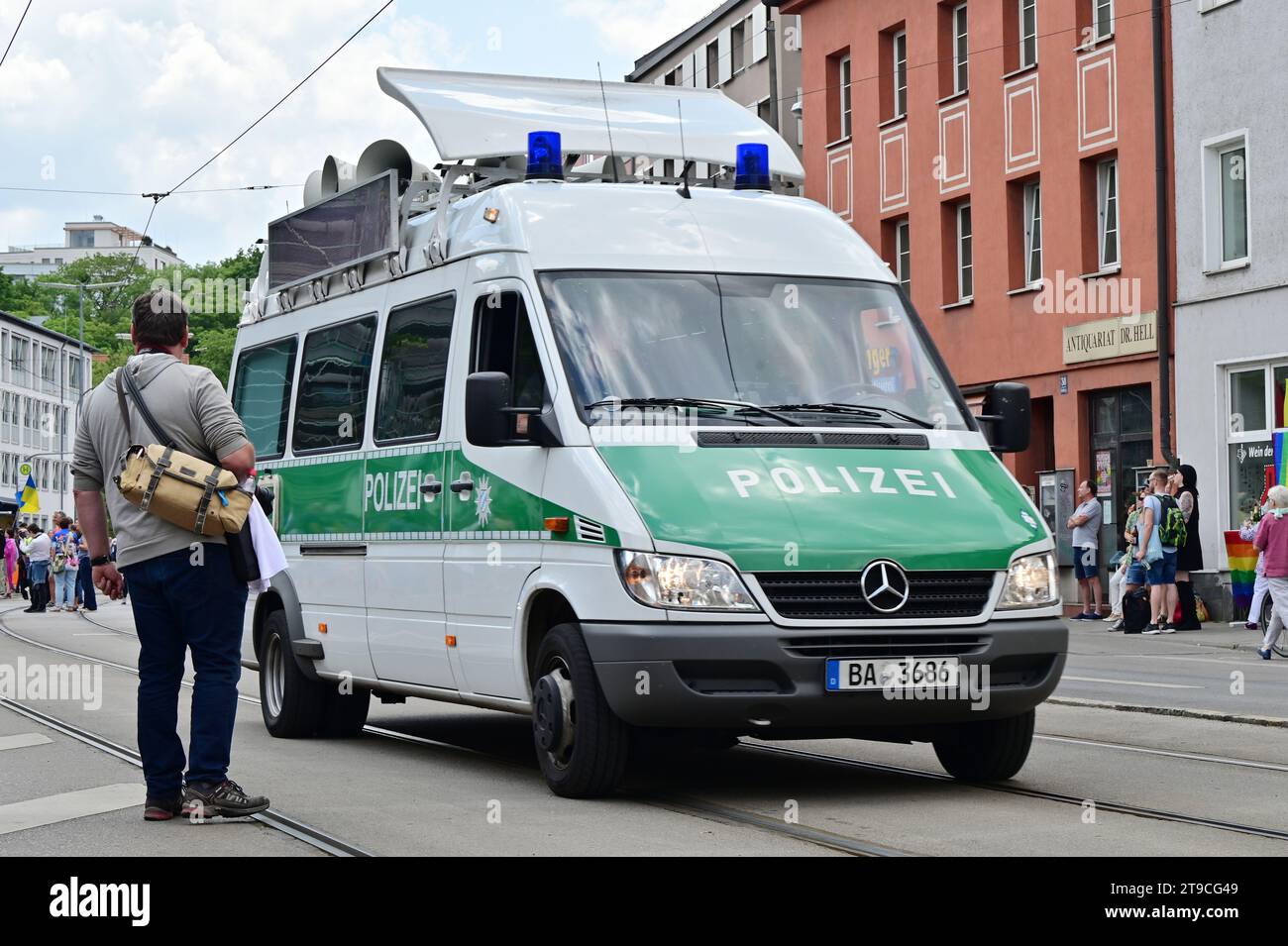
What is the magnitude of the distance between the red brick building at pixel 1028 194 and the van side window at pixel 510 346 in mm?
19831

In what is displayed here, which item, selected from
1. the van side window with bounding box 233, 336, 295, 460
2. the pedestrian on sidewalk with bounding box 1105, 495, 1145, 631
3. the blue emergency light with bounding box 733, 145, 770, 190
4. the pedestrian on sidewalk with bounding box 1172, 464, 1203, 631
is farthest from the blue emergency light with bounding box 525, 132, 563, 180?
the pedestrian on sidewalk with bounding box 1105, 495, 1145, 631

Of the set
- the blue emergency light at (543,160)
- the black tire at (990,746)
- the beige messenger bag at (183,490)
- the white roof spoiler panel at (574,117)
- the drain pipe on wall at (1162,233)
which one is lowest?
the black tire at (990,746)

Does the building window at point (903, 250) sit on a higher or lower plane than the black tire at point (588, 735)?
higher

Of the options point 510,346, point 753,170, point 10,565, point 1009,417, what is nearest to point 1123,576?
point 753,170

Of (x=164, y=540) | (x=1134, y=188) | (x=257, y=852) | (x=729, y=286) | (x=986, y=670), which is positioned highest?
(x=1134, y=188)

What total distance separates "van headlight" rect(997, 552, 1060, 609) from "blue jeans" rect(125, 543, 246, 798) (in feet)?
10.2

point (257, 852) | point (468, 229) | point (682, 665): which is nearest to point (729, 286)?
point (468, 229)

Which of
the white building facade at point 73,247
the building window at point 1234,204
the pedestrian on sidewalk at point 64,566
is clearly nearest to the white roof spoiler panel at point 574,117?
the building window at point 1234,204

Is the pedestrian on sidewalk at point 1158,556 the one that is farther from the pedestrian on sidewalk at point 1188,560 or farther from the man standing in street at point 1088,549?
the man standing in street at point 1088,549

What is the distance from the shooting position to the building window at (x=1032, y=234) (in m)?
31.3
